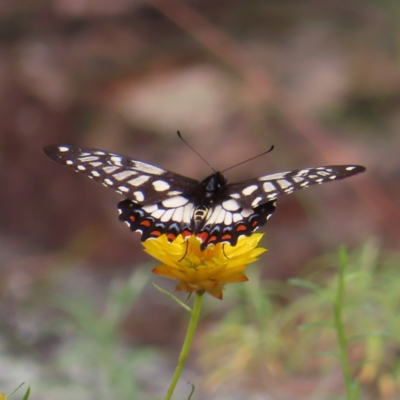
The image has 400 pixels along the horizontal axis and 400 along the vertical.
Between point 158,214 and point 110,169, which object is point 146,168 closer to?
point 110,169

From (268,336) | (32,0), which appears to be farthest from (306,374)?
(32,0)

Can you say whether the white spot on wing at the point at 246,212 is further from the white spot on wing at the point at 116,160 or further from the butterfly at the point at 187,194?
the white spot on wing at the point at 116,160

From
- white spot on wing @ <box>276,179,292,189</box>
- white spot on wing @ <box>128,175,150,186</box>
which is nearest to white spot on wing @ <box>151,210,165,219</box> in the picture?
white spot on wing @ <box>128,175,150,186</box>

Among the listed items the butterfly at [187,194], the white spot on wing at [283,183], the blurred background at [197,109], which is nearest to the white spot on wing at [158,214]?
the butterfly at [187,194]

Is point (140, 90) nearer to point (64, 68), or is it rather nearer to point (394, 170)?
point (64, 68)

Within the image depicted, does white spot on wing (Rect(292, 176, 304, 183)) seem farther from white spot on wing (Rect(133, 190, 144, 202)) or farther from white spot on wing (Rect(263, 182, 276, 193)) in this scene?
white spot on wing (Rect(133, 190, 144, 202))
